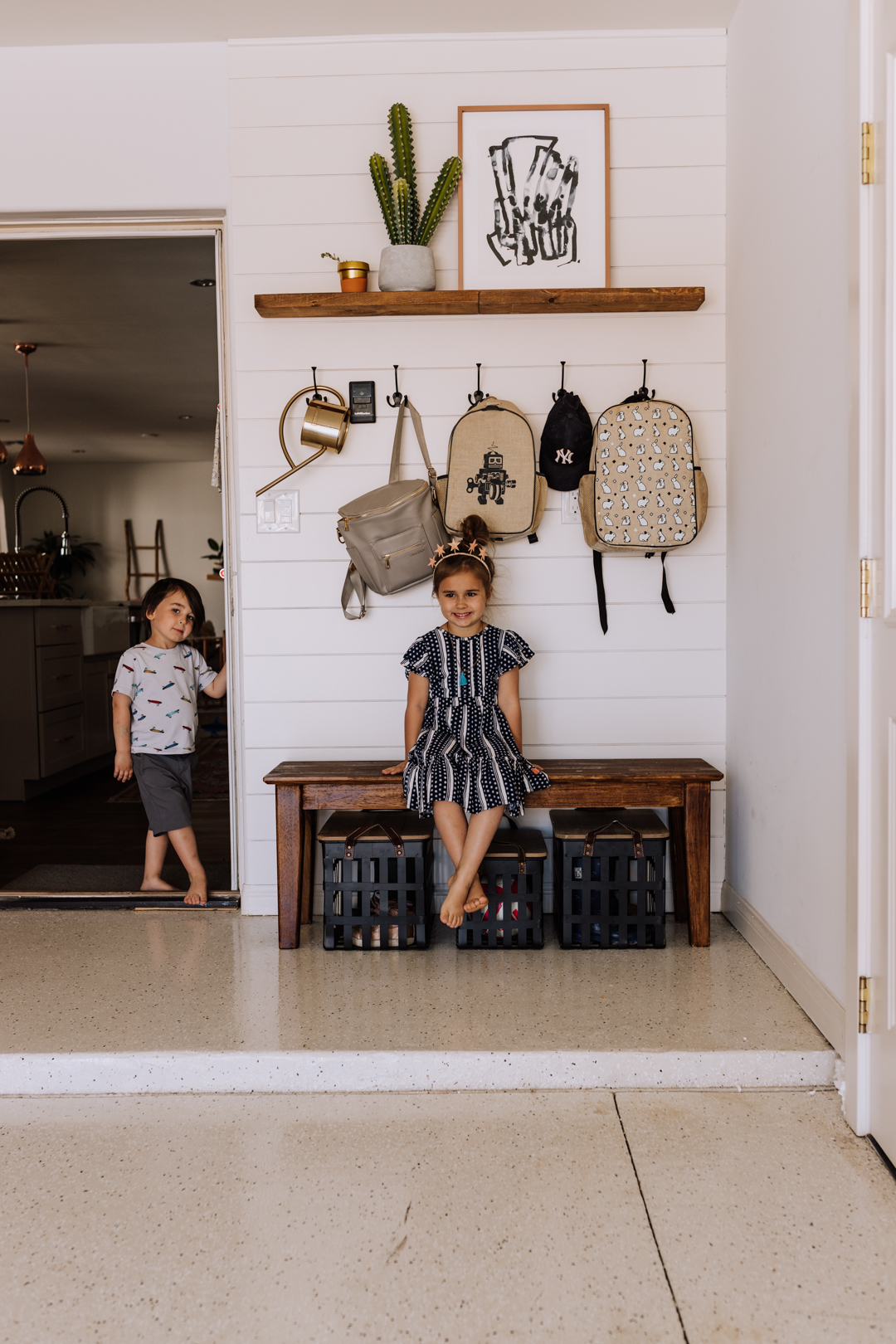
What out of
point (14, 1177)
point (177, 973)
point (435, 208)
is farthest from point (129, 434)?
point (14, 1177)

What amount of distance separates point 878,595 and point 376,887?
1.51 metres

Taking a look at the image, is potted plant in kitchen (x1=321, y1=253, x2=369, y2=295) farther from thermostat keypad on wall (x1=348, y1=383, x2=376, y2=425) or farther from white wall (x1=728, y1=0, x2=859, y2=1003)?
white wall (x1=728, y1=0, x2=859, y2=1003)

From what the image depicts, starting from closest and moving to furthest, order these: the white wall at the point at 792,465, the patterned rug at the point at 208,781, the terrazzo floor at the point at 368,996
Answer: the white wall at the point at 792,465 < the terrazzo floor at the point at 368,996 < the patterned rug at the point at 208,781

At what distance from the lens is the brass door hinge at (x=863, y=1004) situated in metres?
1.85

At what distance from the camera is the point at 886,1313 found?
4.63 ft

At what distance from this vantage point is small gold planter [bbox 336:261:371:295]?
279cm

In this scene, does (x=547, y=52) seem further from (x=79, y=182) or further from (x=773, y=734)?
(x=773, y=734)

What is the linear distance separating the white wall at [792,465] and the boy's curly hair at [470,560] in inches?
28.5

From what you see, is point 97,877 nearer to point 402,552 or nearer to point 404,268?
point 402,552

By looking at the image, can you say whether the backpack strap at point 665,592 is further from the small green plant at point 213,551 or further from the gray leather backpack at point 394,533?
the small green plant at point 213,551

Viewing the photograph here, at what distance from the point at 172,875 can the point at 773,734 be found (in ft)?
7.11

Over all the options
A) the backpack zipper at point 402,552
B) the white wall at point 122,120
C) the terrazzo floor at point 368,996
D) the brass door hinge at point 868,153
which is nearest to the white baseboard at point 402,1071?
the terrazzo floor at point 368,996

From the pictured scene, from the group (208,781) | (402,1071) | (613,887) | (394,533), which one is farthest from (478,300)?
(208,781)

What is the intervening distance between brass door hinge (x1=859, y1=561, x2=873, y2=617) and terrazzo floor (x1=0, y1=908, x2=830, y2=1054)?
0.94 m
